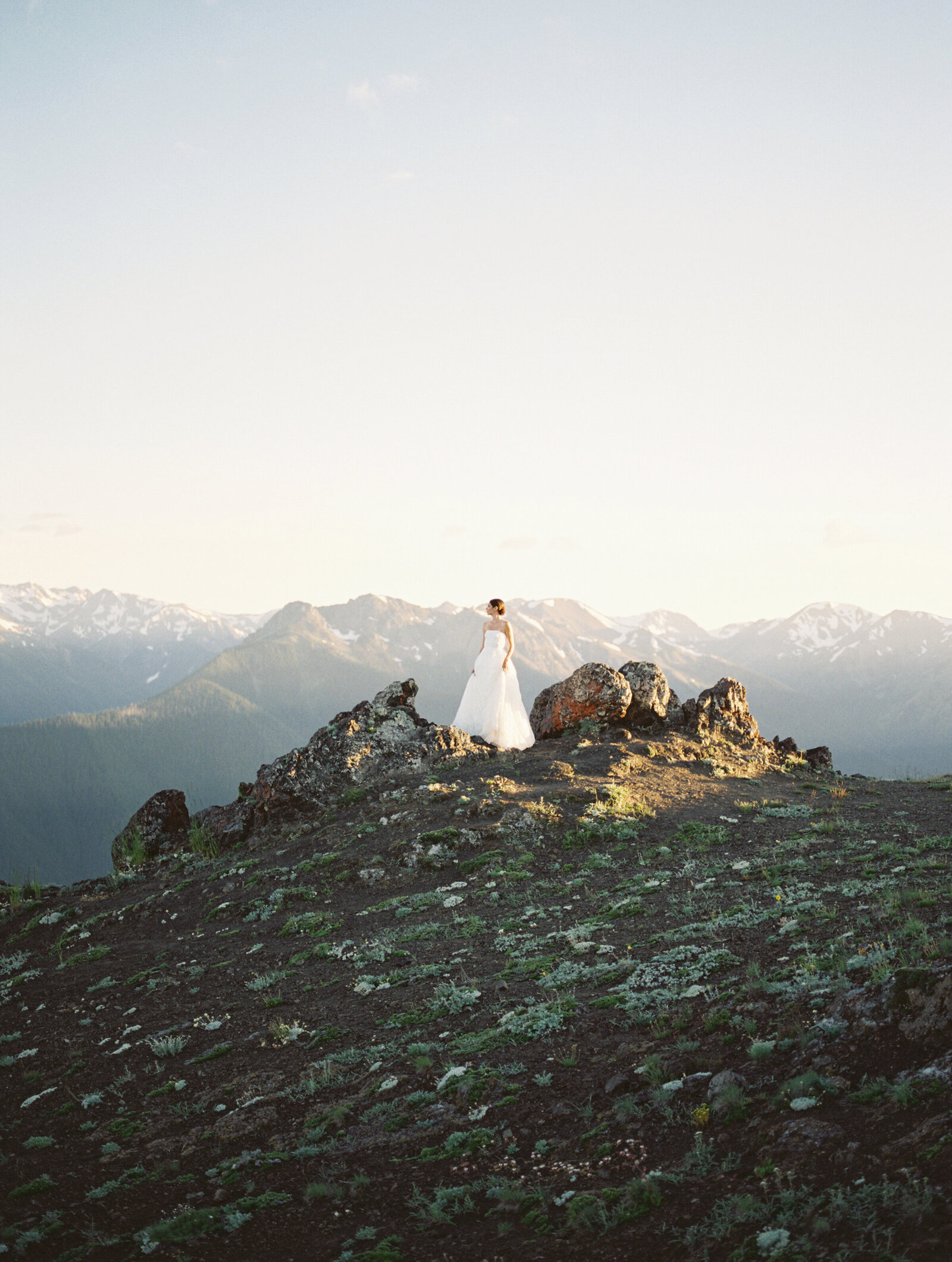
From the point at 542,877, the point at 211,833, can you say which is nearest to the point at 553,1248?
the point at 542,877

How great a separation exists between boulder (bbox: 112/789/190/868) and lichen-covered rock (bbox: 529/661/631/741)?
15.0 m

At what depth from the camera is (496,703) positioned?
31.6 m

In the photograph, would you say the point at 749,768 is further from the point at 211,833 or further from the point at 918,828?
the point at 211,833

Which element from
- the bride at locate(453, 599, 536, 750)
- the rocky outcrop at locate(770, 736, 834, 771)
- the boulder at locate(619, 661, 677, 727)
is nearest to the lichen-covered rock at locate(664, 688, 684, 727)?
the boulder at locate(619, 661, 677, 727)

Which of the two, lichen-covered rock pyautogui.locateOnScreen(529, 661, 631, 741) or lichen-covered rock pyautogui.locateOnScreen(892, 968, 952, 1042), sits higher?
lichen-covered rock pyautogui.locateOnScreen(529, 661, 631, 741)

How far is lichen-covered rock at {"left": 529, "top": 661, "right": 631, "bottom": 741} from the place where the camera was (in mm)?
30344

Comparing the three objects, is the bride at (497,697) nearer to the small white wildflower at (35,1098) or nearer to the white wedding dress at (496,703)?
the white wedding dress at (496,703)

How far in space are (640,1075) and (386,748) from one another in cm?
2094

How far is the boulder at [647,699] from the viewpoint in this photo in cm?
3108

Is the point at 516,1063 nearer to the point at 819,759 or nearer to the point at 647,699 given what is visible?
the point at 647,699

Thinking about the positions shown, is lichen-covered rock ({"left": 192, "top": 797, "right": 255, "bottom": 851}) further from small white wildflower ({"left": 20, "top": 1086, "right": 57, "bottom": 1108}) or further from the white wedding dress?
small white wildflower ({"left": 20, "top": 1086, "right": 57, "bottom": 1108})

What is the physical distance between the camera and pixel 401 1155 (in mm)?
7535

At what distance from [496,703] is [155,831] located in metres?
14.4

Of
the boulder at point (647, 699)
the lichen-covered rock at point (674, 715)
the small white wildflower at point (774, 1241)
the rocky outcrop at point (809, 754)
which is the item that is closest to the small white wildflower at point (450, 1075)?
the small white wildflower at point (774, 1241)
